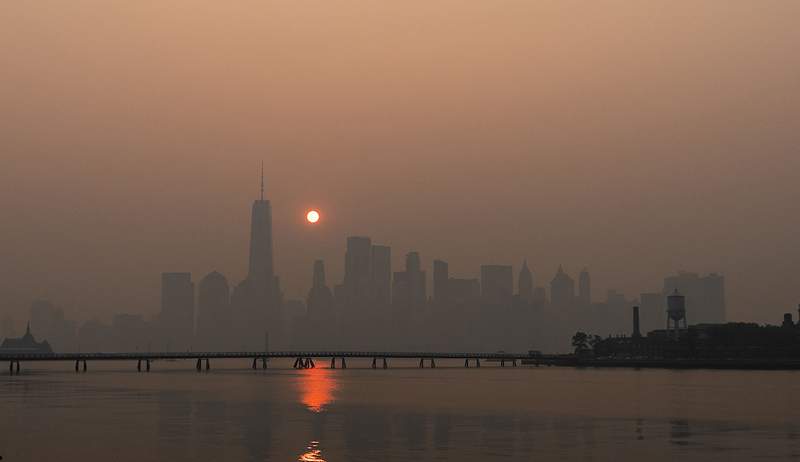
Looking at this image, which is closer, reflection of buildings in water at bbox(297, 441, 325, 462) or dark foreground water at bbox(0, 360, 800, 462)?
reflection of buildings in water at bbox(297, 441, 325, 462)

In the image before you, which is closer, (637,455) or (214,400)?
(637,455)

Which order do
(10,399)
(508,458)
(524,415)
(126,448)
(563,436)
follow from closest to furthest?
1. (508,458)
2. (126,448)
3. (563,436)
4. (524,415)
5. (10,399)

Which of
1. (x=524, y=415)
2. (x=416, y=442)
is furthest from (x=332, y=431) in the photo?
(x=524, y=415)

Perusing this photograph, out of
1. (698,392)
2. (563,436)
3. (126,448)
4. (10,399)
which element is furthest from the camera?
(698,392)

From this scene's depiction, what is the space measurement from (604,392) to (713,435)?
Answer: 7103 cm

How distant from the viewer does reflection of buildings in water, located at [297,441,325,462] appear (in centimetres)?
6575

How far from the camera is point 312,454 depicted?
225 feet

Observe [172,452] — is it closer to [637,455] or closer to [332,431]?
[332,431]

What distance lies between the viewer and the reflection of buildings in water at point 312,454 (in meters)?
65.8

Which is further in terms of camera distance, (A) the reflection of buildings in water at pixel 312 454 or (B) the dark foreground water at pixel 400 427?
(B) the dark foreground water at pixel 400 427

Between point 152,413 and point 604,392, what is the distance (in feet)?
229

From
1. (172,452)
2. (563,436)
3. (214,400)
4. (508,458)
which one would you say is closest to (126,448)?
(172,452)

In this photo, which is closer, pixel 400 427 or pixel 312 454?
pixel 312 454

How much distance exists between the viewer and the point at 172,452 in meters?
70.5
